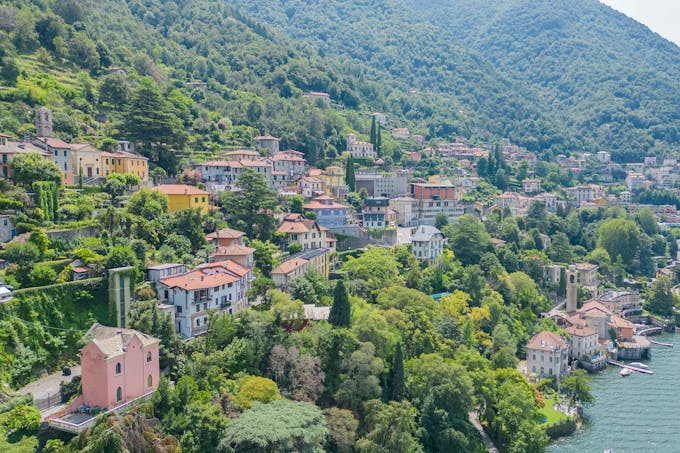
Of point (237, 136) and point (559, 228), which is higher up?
point (237, 136)

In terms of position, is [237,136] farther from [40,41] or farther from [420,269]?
[420,269]

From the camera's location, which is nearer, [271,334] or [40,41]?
[271,334]

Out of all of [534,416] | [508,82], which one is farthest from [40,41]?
[508,82]

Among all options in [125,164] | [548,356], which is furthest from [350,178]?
[548,356]

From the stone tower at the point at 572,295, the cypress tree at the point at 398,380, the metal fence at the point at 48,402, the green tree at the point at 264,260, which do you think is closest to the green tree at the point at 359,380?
the cypress tree at the point at 398,380

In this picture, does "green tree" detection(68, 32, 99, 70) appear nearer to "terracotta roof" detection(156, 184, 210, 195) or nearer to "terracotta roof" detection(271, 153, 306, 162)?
"terracotta roof" detection(271, 153, 306, 162)

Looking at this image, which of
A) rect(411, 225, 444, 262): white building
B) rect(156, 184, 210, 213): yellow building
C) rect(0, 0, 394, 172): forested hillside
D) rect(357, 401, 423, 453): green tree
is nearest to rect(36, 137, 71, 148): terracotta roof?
rect(0, 0, 394, 172): forested hillside
